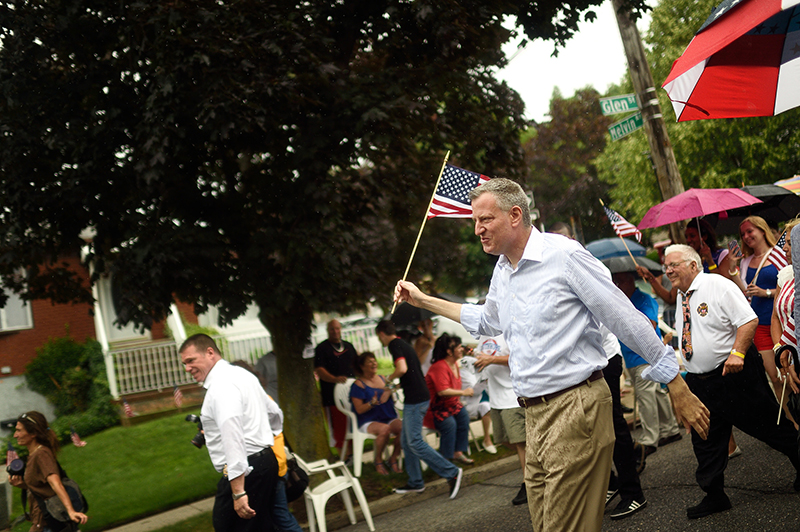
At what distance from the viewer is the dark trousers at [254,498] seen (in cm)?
471

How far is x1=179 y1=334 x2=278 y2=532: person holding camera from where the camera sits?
4551 millimetres

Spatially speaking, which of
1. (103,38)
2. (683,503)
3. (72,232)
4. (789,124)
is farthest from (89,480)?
(789,124)

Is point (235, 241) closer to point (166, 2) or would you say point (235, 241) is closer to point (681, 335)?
point (166, 2)

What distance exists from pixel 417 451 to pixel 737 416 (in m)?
3.52

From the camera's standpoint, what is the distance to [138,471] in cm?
1072

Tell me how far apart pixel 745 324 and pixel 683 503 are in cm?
167

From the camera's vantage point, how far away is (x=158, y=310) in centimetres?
647

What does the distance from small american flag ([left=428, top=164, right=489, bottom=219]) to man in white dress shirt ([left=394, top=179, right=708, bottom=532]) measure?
2.07 m

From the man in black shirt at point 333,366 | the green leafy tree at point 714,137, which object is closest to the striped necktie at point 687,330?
the man in black shirt at point 333,366

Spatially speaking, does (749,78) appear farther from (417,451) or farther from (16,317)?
(16,317)

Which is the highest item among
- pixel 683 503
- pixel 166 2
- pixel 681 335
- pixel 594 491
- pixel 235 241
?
pixel 166 2

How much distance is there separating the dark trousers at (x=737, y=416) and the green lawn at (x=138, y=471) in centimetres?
631

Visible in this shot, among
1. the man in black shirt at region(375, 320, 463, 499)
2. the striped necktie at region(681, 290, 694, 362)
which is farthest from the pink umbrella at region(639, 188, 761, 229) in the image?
the man in black shirt at region(375, 320, 463, 499)

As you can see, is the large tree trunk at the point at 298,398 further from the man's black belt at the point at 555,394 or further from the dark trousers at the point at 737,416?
the man's black belt at the point at 555,394
